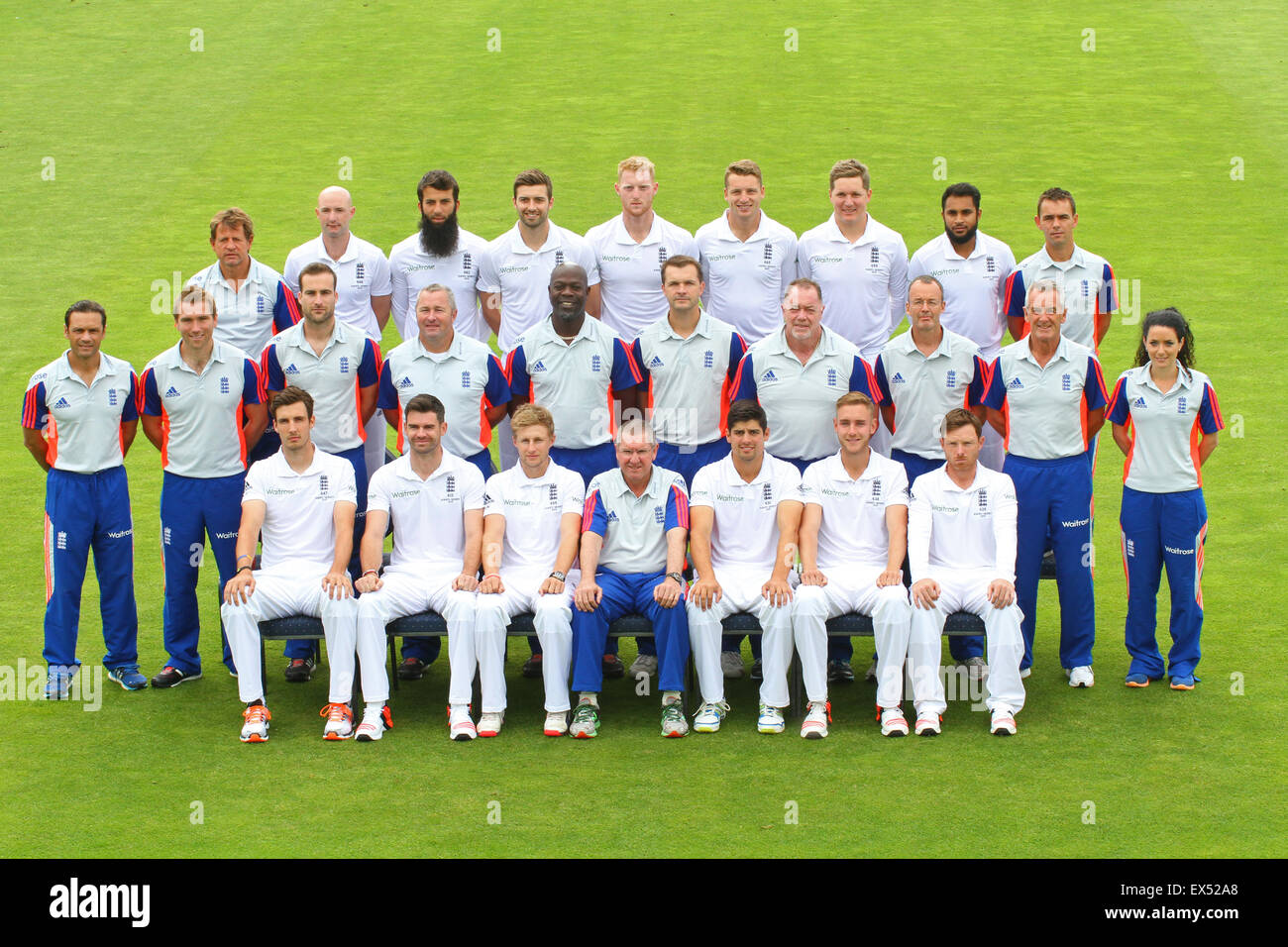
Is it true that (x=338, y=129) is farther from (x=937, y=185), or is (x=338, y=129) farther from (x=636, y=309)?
(x=636, y=309)

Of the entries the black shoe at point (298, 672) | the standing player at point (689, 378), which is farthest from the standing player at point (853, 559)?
the black shoe at point (298, 672)

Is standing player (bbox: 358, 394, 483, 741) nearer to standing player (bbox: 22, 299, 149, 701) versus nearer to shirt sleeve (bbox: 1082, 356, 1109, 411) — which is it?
standing player (bbox: 22, 299, 149, 701)

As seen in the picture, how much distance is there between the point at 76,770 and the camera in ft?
28.2

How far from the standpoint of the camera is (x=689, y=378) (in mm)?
10016

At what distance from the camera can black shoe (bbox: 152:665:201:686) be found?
Result: 32.3ft

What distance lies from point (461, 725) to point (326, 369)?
96.1 inches

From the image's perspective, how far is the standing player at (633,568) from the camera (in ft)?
29.5

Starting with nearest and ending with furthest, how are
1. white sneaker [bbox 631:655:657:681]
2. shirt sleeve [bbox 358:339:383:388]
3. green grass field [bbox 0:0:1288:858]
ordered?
green grass field [bbox 0:0:1288:858], white sneaker [bbox 631:655:657:681], shirt sleeve [bbox 358:339:383:388]

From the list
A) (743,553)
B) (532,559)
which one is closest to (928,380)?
(743,553)

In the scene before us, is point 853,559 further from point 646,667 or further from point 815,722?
point 646,667

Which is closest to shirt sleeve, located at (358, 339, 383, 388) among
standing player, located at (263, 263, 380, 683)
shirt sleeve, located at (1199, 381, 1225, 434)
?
standing player, located at (263, 263, 380, 683)

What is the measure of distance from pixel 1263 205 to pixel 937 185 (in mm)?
4061

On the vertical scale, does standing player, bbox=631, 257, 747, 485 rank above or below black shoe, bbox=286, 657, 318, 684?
above

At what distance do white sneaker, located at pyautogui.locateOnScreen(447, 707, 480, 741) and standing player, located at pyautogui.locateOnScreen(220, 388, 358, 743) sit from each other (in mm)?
579
